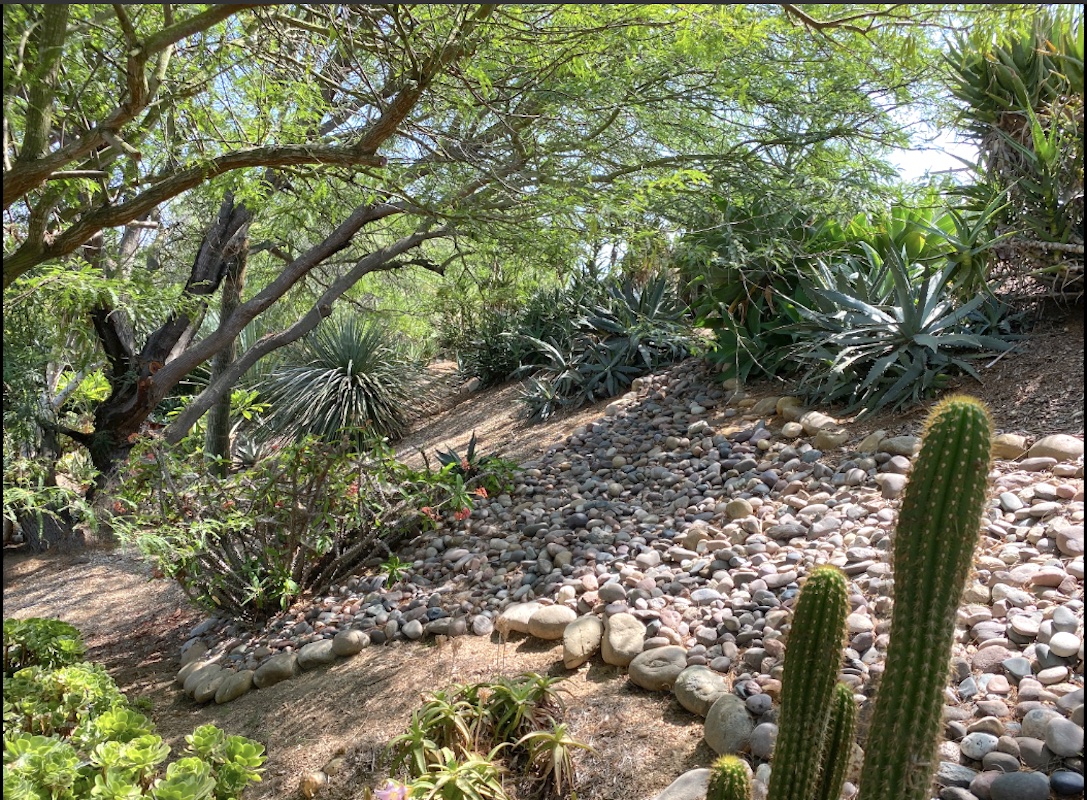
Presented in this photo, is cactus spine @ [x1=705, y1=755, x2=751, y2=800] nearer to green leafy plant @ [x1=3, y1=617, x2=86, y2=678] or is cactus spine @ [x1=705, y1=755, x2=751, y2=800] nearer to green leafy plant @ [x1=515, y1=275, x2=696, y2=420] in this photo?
green leafy plant @ [x1=3, y1=617, x2=86, y2=678]

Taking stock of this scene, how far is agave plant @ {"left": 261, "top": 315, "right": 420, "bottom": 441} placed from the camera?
10.2 m

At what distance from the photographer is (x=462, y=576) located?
16.4 ft

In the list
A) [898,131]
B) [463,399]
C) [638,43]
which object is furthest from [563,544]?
[463,399]

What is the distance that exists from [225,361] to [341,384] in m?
1.99

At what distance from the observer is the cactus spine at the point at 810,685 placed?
2.06 metres

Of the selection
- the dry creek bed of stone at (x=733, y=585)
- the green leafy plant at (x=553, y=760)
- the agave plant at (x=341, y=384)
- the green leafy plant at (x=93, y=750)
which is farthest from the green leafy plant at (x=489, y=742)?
the agave plant at (x=341, y=384)

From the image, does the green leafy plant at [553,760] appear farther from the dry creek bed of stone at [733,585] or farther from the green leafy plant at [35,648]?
the green leafy plant at [35,648]

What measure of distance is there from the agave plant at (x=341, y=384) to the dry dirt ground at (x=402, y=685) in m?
3.81

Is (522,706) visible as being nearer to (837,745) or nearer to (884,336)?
(837,745)

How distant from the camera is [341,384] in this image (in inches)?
415

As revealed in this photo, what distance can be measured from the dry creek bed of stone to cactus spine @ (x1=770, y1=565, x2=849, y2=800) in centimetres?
34

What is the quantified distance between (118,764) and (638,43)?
3483 millimetres

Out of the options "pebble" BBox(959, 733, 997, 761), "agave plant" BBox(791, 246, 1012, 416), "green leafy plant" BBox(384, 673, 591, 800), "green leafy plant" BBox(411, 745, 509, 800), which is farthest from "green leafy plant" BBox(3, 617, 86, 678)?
"agave plant" BBox(791, 246, 1012, 416)

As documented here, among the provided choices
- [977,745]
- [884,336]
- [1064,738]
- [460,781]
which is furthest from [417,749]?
[884,336]
